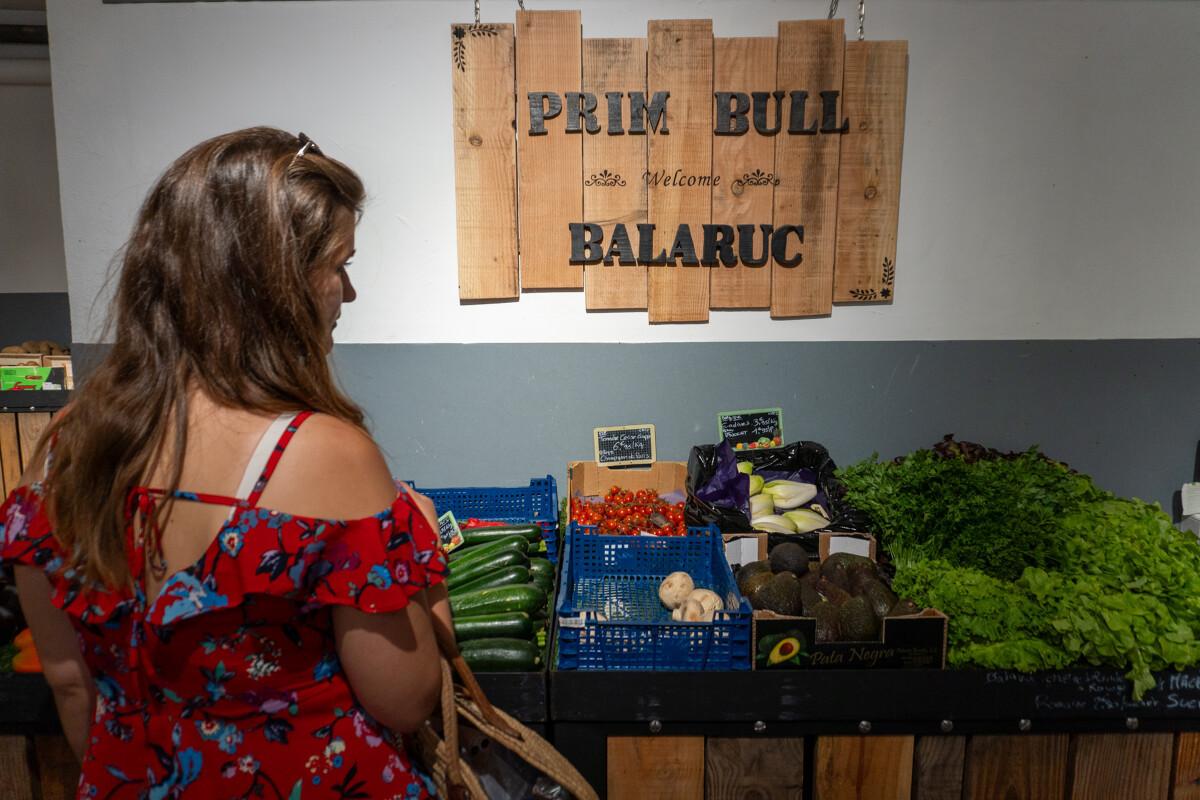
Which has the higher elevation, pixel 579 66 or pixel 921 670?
pixel 579 66

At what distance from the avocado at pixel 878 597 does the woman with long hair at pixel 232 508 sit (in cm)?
152

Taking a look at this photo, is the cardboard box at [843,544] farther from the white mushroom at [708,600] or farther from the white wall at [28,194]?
the white wall at [28,194]

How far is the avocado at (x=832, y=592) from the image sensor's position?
223 centimetres

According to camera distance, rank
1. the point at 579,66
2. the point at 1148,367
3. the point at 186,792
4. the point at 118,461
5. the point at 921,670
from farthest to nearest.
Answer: the point at 1148,367 → the point at 579,66 → the point at 921,670 → the point at 186,792 → the point at 118,461

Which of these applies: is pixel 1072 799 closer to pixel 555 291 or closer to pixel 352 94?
pixel 555 291

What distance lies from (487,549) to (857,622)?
1221 millimetres

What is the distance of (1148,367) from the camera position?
10.3 ft

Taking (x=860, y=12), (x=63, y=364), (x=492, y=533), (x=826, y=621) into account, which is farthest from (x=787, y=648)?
(x=63, y=364)

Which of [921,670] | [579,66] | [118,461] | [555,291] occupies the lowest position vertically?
[921,670]

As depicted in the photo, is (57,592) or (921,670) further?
(921,670)

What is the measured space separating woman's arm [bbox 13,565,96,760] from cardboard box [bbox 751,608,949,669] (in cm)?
156

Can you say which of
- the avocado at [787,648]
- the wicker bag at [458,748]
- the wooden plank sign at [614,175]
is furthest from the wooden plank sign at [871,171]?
the wicker bag at [458,748]

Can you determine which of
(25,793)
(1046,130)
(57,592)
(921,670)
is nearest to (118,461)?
(57,592)

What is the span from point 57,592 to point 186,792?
0.38 meters
